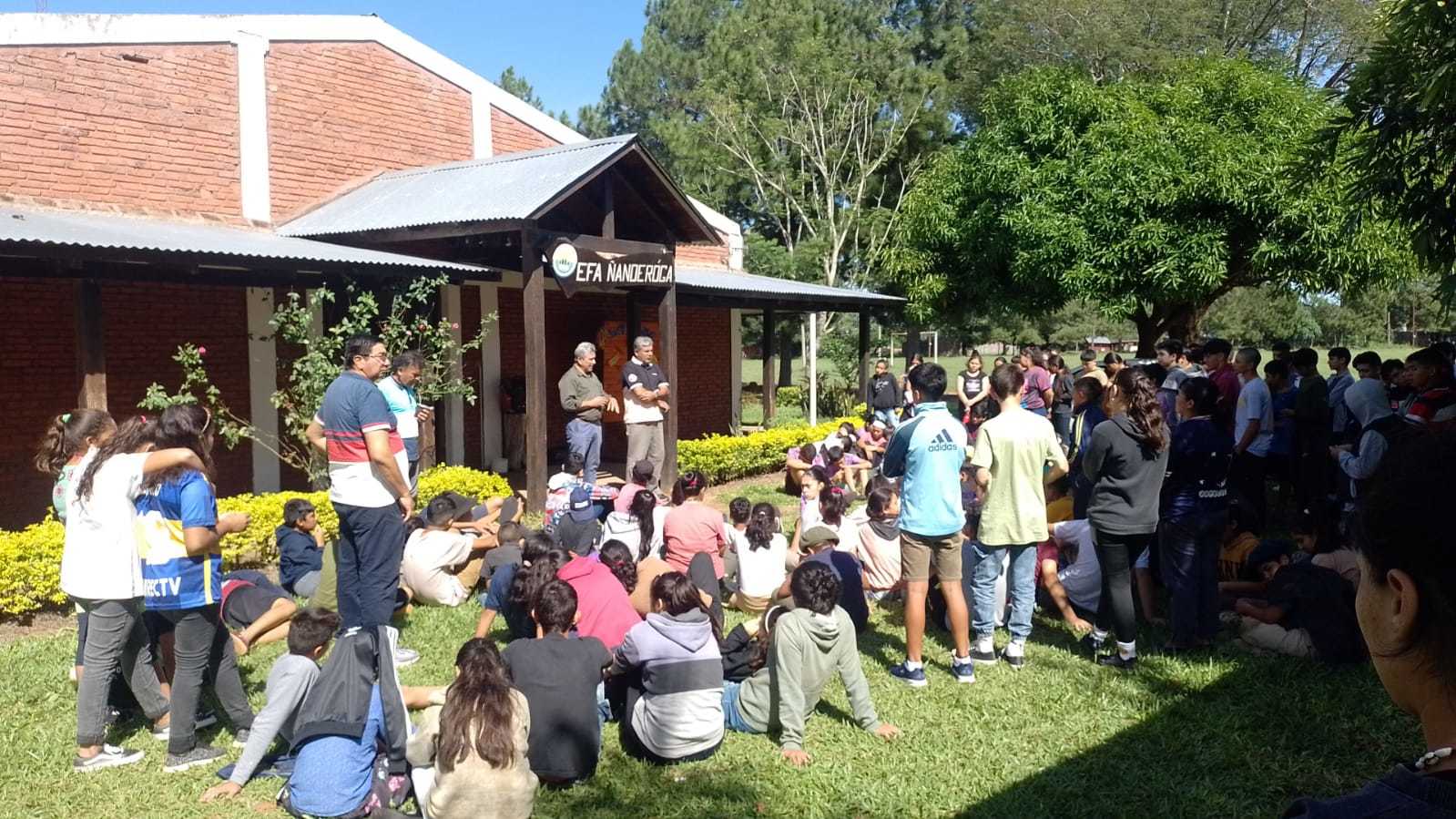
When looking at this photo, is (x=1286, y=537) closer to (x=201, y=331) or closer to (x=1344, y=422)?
(x=1344, y=422)

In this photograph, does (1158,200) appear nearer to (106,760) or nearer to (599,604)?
(599,604)

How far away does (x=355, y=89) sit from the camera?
12.2 m

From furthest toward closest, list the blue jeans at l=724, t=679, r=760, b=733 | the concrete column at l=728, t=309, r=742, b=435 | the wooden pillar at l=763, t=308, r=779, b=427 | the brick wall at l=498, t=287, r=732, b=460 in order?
the concrete column at l=728, t=309, r=742, b=435
the wooden pillar at l=763, t=308, r=779, b=427
the brick wall at l=498, t=287, r=732, b=460
the blue jeans at l=724, t=679, r=760, b=733

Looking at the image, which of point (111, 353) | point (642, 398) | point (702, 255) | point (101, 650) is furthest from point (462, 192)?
Answer: point (702, 255)

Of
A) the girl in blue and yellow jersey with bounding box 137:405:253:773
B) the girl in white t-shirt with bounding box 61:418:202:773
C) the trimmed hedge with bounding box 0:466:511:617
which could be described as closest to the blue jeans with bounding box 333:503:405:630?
the girl in blue and yellow jersey with bounding box 137:405:253:773

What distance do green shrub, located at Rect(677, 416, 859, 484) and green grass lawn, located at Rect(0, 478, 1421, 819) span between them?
23.4ft

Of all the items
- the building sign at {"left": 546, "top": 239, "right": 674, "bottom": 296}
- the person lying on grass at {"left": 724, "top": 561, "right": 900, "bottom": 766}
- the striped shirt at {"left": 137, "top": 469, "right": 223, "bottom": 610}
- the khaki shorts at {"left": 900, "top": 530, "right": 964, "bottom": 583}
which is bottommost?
the person lying on grass at {"left": 724, "top": 561, "right": 900, "bottom": 766}

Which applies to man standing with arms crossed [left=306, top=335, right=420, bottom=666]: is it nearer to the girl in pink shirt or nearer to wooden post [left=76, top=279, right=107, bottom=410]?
the girl in pink shirt

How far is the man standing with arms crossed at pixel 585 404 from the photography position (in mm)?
9125

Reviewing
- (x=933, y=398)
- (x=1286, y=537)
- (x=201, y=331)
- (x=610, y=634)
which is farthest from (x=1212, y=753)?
(x=201, y=331)

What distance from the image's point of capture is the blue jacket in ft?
16.2

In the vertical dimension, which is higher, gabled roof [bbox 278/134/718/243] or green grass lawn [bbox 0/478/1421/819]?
gabled roof [bbox 278/134/718/243]

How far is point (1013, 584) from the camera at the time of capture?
533 centimetres

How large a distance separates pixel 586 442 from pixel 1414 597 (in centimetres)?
852
